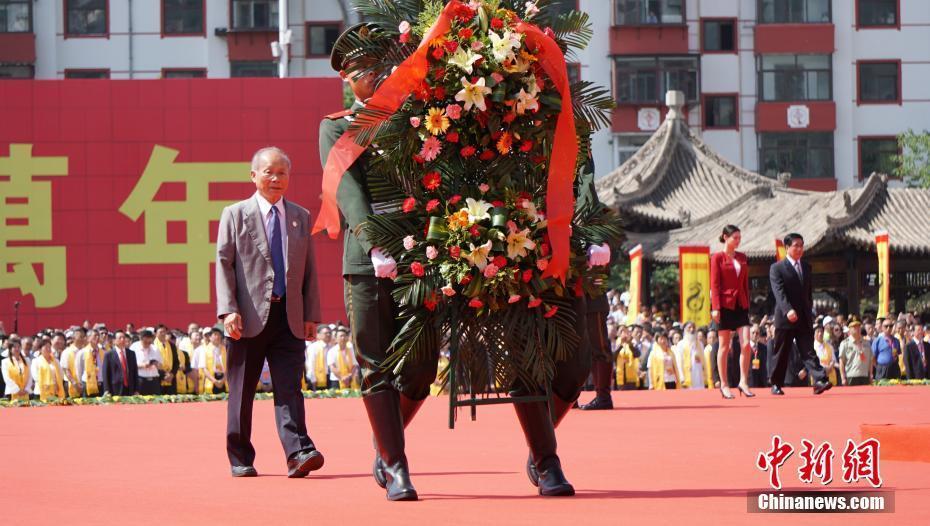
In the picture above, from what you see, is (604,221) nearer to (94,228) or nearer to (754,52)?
(94,228)

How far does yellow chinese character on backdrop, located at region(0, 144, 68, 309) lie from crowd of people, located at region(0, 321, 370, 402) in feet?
4.17

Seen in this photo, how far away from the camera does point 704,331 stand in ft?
68.6

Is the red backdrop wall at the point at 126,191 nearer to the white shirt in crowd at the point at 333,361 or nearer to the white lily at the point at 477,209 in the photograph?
the white shirt in crowd at the point at 333,361

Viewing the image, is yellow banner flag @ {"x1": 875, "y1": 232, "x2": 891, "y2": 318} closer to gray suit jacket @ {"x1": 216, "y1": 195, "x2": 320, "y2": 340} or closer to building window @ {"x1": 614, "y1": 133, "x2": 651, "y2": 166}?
gray suit jacket @ {"x1": 216, "y1": 195, "x2": 320, "y2": 340}

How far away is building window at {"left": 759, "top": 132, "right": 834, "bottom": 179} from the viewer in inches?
1612

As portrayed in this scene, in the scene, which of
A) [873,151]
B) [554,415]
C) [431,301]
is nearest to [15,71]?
[873,151]

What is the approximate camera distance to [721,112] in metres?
41.0

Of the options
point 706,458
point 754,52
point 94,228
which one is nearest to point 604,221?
point 706,458

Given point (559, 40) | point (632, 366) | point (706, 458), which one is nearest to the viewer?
point (559, 40)

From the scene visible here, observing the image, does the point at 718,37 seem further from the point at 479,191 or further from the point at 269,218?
the point at 479,191

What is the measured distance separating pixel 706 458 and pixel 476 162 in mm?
2123

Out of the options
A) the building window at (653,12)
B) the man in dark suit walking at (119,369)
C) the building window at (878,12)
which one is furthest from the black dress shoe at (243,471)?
the building window at (878,12)

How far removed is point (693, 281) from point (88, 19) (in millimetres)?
23895

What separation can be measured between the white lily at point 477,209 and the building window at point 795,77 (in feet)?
119
